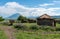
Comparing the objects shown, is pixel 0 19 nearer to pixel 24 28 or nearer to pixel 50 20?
pixel 50 20

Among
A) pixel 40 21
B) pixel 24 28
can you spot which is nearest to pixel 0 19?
pixel 40 21

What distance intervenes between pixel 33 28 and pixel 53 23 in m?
14.9

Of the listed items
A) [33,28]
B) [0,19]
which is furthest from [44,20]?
[0,19]

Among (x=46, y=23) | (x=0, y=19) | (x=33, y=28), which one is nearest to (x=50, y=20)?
(x=46, y=23)

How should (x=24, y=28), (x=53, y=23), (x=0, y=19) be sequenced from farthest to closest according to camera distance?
(x=0, y=19)
(x=53, y=23)
(x=24, y=28)

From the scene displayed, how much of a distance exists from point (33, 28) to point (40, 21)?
17.0m

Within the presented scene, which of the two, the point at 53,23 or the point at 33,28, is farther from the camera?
the point at 53,23

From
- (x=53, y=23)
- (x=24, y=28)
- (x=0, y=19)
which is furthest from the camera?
(x=0, y=19)

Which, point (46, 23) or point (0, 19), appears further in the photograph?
point (0, 19)

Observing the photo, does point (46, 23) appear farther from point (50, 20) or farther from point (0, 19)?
point (0, 19)

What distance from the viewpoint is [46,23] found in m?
50.2

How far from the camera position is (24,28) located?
34594 millimetres

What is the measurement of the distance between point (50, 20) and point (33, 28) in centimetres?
1613

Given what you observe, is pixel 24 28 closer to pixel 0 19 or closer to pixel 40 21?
pixel 40 21
